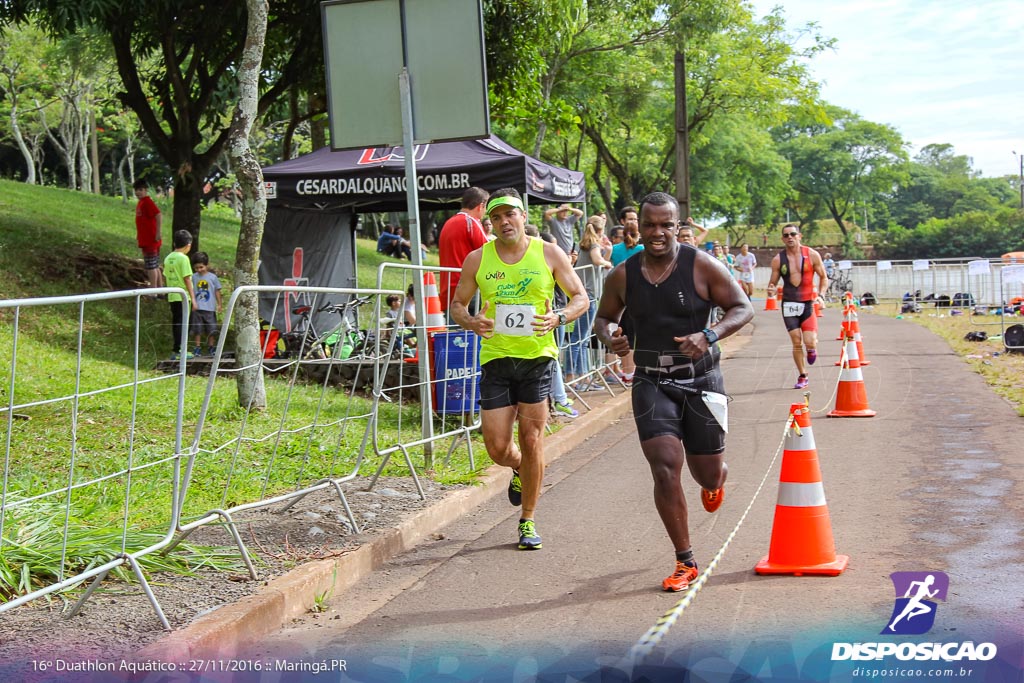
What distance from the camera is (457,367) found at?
31.6ft

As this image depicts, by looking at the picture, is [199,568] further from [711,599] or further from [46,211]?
[46,211]

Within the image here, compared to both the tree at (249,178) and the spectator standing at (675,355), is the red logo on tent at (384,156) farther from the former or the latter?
the spectator standing at (675,355)

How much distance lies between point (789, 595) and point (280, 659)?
234 centimetres

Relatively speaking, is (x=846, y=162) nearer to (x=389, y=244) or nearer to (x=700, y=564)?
(x=389, y=244)

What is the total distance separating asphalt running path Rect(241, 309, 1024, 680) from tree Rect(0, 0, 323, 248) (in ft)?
37.2

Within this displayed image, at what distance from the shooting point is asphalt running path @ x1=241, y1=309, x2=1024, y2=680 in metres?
4.98

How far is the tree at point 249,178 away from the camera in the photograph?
34.7 ft

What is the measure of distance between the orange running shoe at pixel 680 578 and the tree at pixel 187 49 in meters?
14.6

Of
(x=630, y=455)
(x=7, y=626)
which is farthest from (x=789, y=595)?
(x=630, y=455)

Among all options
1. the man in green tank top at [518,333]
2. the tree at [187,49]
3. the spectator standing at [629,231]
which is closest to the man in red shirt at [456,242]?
the man in green tank top at [518,333]

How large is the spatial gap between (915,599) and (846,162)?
81403mm

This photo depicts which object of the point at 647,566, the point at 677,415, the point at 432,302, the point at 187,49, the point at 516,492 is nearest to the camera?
the point at 677,415

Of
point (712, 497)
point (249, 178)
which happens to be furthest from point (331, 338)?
point (249, 178)

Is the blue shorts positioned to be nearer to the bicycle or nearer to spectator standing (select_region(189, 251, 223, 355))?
spectator standing (select_region(189, 251, 223, 355))
